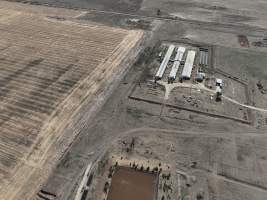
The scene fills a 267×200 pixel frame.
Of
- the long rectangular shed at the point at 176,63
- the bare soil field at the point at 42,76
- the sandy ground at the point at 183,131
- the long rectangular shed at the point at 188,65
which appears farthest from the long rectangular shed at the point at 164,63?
the bare soil field at the point at 42,76

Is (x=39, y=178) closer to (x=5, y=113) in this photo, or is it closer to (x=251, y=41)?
(x=5, y=113)

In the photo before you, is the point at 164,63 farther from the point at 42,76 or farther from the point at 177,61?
the point at 42,76

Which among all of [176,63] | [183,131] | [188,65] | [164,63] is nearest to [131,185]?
[183,131]

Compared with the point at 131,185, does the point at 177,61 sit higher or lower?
higher

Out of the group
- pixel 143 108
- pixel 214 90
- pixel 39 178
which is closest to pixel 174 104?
pixel 143 108

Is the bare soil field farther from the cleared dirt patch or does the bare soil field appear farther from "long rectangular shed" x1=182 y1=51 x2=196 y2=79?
"long rectangular shed" x1=182 y1=51 x2=196 y2=79
